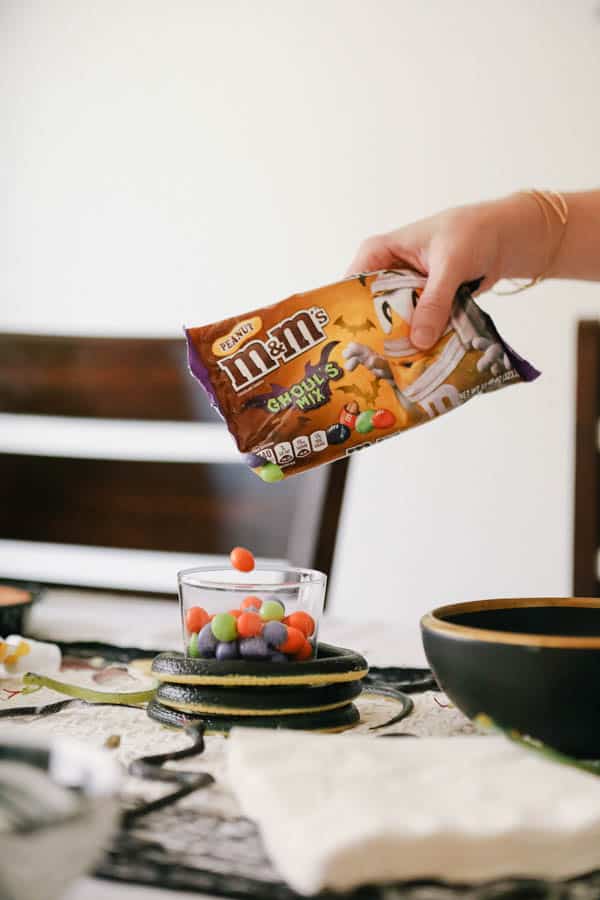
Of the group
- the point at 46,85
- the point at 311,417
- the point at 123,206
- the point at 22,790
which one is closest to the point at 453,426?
the point at 123,206

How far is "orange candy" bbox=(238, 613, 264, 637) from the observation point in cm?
49

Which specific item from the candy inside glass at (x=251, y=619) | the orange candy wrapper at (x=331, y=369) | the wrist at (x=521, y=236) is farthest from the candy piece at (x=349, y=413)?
the wrist at (x=521, y=236)

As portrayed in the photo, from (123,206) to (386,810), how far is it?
7.30ft

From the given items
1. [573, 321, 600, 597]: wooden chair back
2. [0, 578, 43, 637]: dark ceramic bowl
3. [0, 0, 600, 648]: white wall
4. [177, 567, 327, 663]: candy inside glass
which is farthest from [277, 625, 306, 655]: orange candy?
[0, 0, 600, 648]: white wall

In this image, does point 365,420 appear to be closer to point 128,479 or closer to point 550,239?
point 550,239

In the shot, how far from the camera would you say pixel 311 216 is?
2.21 meters

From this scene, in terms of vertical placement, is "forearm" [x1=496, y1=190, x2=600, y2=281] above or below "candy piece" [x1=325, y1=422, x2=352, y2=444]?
above

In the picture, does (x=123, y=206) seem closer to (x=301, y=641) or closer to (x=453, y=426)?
(x=453, y=426)

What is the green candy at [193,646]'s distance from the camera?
502mm

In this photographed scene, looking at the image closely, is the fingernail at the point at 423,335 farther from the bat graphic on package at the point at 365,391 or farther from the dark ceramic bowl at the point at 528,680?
the dark ceramic bowl at the point at 528,680

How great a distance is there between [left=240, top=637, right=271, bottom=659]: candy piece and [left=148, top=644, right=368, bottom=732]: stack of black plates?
0.01m

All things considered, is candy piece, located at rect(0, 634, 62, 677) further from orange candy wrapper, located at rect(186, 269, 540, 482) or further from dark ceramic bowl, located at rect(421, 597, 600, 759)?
dark ceramic bowl, located at rect(421, 597, 600, 759)

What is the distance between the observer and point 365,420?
60 cm

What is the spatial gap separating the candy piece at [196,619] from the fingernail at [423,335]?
21cm
